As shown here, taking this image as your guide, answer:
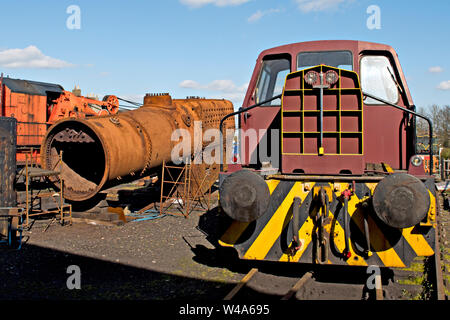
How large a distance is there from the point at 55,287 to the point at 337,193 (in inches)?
134

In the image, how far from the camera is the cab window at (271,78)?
234 inches

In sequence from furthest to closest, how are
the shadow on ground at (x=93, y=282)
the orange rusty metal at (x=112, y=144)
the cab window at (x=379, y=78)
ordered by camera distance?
the orange rusty metal at (x=112, y=144), the cab window at (x=379, y=78), the shadow on ground at (x=93, y=282)

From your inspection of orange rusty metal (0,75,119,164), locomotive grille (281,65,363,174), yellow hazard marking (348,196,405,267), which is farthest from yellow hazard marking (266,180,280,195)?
orange rusty metal (0,75,119,164)

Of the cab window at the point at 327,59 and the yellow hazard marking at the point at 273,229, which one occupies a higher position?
the cab window at the point at 327,59

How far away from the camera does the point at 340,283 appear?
4.67 meters

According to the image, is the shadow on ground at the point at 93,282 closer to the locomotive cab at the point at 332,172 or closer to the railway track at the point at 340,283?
the railway track at the point at 340,283

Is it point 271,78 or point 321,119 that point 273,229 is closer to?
point 321,119

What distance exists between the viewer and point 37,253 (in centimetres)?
621

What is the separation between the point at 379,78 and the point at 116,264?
14.5 feet

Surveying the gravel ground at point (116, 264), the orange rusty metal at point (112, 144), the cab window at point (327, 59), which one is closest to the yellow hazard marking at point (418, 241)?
the gravel ground at point (116, 264)

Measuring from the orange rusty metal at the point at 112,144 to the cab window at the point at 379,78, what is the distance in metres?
4.11
